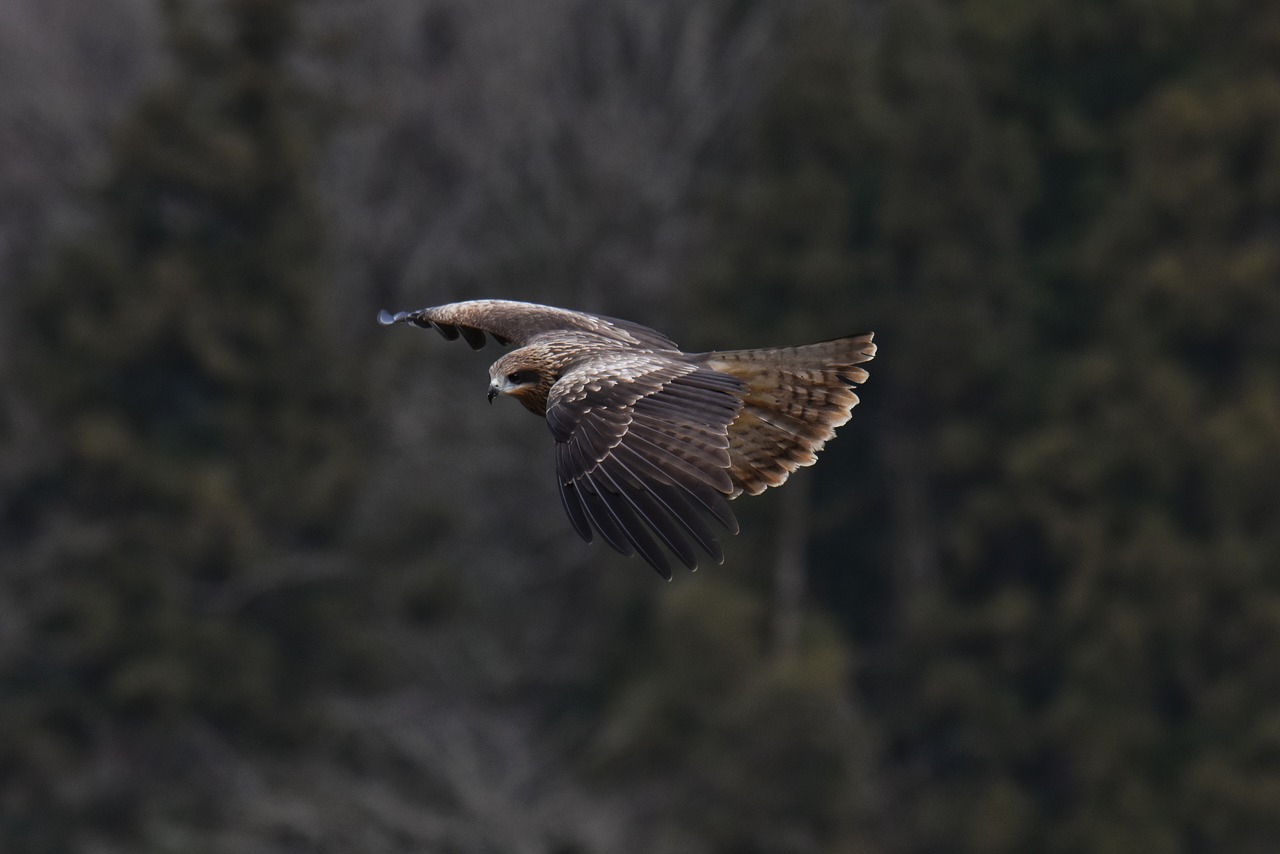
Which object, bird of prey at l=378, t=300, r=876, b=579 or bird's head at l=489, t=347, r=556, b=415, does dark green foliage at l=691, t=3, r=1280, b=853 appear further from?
bird's head at l=489, t=347, r=556, b=415

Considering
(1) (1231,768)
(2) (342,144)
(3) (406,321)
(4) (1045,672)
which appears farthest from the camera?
(2) (342,144)

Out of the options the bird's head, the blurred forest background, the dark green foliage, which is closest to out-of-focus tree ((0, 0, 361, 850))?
the blurred forest background

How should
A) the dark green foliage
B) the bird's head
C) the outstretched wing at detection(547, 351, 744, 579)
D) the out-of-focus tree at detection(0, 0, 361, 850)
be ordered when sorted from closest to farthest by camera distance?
the outstretched wing at detection(547, 351, 744, 579) < the bird's head < the out-of-focus tree at detection(0, 0, 361, 850) < the dark green foliage

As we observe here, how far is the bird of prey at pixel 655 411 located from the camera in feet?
29.9

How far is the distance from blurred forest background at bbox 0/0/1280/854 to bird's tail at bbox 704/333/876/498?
1319 cm

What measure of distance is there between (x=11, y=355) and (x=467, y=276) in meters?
4.51

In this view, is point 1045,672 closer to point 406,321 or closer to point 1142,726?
point 1142,726

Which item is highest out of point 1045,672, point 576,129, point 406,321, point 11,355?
point 576,129

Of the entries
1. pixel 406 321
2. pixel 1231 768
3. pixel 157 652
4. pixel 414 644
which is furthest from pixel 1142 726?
pixel 406 321

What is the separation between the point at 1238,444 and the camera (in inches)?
978

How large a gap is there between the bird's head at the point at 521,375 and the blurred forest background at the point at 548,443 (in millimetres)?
13223

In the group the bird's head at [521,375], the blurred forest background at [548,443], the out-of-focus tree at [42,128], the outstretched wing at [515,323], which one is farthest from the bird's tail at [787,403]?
the out-of-focus tree at [42,128]

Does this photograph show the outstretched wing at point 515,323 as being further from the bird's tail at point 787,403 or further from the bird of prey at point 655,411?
the bird's tail at point 787,403

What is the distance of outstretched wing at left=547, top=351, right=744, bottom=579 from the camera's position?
9055 millimetres
